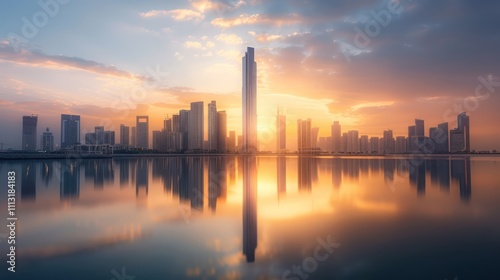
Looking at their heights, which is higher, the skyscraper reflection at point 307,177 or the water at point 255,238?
the water at point 255,238

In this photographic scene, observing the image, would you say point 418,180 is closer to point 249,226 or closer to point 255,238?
point 249,226

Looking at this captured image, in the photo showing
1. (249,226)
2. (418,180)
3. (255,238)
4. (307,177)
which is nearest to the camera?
(255,238)

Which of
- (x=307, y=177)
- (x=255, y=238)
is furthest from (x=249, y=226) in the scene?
(x=307, y=177)

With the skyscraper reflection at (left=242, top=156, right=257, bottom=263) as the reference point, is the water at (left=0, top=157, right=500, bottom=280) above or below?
above

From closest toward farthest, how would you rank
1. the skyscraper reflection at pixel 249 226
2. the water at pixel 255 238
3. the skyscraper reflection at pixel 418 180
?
the water at pixel 255 238 → the skyscraper reflection at pixel 249 226 → the skyscraper reflection at pixel 418 180

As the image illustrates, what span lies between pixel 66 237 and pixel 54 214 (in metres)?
5.74

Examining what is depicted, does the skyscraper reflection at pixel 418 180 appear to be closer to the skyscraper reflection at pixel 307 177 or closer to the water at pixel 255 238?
the water at pixel 255 238

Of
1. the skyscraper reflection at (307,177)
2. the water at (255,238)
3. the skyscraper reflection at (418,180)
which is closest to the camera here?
the water at (255,238)

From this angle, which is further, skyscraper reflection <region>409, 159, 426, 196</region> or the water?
skyscraper reflection <region>409, 159, 426, 196</region>

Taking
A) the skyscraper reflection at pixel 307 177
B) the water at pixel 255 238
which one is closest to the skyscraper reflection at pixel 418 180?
the water at pixel 255 238

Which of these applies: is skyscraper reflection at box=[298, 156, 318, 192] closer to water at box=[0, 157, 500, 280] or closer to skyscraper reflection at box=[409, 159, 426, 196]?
water at box=[0, 157, 500, 280]

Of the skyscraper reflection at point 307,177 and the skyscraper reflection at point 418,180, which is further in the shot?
the skyscraper reflection at point 307,177

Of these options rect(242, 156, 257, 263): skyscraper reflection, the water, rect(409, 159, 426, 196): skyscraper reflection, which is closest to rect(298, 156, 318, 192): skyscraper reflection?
rect(242, 156, 257, 263): skyscraper reflection

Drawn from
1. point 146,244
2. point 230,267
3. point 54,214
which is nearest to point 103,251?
point 146,244
